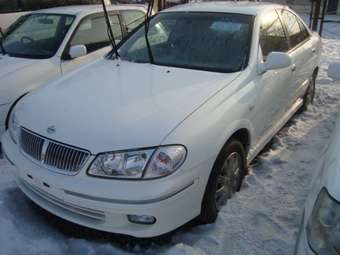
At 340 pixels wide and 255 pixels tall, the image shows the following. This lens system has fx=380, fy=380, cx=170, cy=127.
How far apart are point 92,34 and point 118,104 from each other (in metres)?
2.78

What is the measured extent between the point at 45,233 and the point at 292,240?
172cm

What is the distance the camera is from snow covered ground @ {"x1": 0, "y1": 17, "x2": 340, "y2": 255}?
2521 millimetres

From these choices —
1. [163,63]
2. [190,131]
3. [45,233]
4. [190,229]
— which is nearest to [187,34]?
[163,63]

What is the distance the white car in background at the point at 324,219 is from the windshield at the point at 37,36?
3.79m

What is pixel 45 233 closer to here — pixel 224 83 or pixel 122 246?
pixel 122 246

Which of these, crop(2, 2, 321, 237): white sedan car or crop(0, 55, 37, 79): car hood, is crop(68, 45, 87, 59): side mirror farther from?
crop(2, 2, 321, 237): white sedan car

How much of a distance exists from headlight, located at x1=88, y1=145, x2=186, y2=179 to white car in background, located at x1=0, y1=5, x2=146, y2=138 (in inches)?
88.6

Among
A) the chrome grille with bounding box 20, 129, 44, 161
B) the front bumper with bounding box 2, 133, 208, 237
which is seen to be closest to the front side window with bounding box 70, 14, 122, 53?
the chrome grille with bounding box 20, 129, 44, 161

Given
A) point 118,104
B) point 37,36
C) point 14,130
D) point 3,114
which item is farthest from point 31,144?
point 37,36

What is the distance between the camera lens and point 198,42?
3.46m

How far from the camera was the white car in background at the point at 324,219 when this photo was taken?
1.52 m

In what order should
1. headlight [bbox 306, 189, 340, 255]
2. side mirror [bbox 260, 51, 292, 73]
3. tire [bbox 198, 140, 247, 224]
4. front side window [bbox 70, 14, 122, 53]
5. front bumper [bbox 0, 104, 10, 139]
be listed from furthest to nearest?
front side window [bbox 70, 14, 122, 53]
front bumper [bbox 0, 104, 10, 139]
side mirror [bbox 260, 51, 292, 73]
tire [bbox 198, 140, 247, 224]
headlight [bbox 306, 189, 340, 255]

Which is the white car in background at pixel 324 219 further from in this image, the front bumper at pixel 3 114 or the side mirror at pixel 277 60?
the front bumper at pixel 3 114

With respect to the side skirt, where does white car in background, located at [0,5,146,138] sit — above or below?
above
